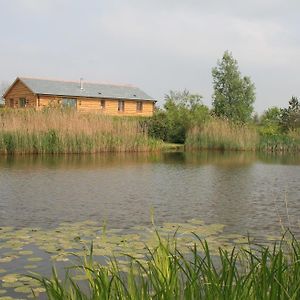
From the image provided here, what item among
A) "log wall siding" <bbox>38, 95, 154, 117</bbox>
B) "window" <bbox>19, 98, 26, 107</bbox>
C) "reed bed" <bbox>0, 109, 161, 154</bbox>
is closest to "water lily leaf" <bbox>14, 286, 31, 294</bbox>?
"reed bed" <bbox>0, 109, 161, 154</bbox>

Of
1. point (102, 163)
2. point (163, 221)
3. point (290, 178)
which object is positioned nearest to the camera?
point (163, 221)

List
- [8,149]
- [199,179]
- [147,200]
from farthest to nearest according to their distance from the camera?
[8,149]
[199,179]
[147,200]

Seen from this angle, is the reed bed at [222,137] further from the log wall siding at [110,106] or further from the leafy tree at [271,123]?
the log wall siding at [110,106]

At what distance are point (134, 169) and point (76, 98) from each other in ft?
79.7

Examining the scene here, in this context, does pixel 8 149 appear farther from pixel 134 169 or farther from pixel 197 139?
pixel 197 139

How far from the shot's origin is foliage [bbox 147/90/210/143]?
3038 centimetres

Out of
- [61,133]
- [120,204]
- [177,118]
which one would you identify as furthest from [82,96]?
[120,204]

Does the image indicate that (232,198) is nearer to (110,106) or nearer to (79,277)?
(79,277)

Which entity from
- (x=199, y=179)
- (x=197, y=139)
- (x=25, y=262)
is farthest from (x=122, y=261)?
(x=197, y=139)

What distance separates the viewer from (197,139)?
1085 inches

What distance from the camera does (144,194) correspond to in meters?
10.4

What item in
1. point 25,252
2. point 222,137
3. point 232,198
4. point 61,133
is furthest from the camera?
point 222,137

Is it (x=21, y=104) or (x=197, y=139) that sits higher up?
(x=21, y=104)

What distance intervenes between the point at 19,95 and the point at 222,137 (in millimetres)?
19830
